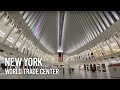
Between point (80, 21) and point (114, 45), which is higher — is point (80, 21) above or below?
above

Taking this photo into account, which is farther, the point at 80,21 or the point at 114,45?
the point at 80,21

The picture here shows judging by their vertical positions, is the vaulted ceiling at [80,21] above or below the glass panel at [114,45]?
above

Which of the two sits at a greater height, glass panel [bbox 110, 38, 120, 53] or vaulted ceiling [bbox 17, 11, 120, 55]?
vaulted ceiling [bbox 17, 11, 120, 55]

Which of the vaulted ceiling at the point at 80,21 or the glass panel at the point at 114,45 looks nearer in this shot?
the vaulted ceiling at the point at 80,21

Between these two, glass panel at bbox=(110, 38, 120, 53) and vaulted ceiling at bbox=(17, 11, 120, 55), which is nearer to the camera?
vaulted ceiling at bbox=(17, 11, 120, 55)
